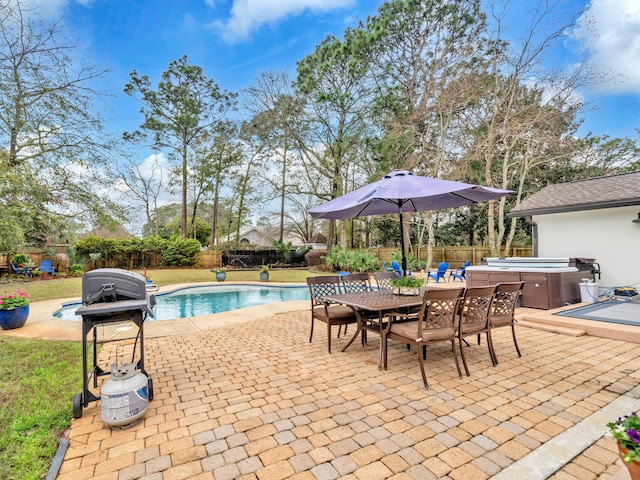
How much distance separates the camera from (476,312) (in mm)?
3363

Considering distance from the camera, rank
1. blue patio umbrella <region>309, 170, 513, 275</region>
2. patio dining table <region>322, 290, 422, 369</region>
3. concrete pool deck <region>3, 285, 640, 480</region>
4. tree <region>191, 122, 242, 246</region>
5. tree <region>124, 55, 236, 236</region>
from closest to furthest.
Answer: concrete pool deck <region>3, 285, 640, 480</region>
patio dining table <region>322, 290, 422, 369</region>
blue patio umbrella <region>309, 170, 513, 275</region>
tree <region>124, 55, 236, 236</region>
tree <region>191, 122, 242, 246</region>

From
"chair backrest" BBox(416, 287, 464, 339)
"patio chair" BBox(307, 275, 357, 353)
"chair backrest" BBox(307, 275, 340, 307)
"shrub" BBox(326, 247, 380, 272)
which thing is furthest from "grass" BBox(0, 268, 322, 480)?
"shrub" BBox(326, 247, 380, 272)

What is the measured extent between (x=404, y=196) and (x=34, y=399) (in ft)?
13.1

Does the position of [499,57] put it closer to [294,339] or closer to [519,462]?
[294,339]

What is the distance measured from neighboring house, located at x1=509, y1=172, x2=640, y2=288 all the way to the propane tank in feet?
29.4

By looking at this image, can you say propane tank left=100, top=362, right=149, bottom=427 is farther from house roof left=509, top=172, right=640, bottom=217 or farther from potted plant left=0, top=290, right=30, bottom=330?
house roof left=509, top=172, right=640, bottom=217

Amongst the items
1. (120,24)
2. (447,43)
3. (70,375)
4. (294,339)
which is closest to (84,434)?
(70,375)

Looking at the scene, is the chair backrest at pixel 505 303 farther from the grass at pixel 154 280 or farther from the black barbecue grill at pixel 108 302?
the grass at pixel 154 280

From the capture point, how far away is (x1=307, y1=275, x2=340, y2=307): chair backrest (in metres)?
4.46

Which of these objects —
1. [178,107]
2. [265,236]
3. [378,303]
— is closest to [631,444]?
[378,303]

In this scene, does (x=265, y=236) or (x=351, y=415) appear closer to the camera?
(x=351, y=415)

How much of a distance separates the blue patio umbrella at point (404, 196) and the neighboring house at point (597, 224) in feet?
15.2

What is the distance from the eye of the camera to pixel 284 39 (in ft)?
37.9

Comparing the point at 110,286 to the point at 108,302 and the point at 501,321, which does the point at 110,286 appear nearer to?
the point at 108,302
